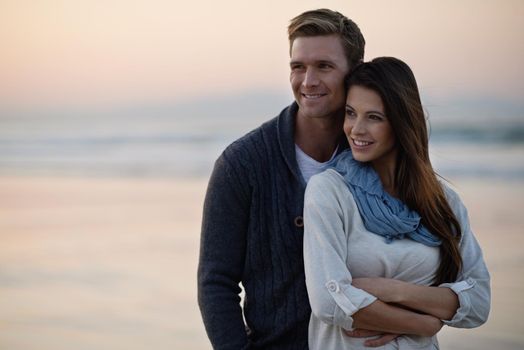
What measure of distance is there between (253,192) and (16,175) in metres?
7.54

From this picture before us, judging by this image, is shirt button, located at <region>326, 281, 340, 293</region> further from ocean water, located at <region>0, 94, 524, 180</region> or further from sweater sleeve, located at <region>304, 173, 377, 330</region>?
ocean water, located at <region>0, 94, 524, 180</region>

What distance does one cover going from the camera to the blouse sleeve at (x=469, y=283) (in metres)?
2.65

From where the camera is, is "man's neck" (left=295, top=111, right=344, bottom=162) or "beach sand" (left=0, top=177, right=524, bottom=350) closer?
"man's neck" (left=295, top=111, right=344, bottom=162)

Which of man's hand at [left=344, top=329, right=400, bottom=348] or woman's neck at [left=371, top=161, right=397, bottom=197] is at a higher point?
woman's neck at [left=371, top=161, right=397, bottom=197]

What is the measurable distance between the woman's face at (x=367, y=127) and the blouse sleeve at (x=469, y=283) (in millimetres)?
277

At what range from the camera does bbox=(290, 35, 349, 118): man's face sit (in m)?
2.74

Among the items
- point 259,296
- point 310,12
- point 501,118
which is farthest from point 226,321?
point 501,118

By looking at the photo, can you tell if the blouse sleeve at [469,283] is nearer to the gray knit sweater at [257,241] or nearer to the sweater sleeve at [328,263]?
the sweater sleeve at [328,263]

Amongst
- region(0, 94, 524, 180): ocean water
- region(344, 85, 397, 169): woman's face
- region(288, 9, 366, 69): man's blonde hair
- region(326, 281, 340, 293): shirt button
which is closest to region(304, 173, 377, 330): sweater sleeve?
region(326, 281, 340, 293): shirt button

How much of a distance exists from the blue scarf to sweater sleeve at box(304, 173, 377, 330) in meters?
0.09

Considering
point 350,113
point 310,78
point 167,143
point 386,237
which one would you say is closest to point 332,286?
point 386,237

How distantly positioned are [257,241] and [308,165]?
0.28m

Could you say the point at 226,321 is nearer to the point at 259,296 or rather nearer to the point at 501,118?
the point at 259,296

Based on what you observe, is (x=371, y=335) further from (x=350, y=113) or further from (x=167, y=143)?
(x=167, y=143)
